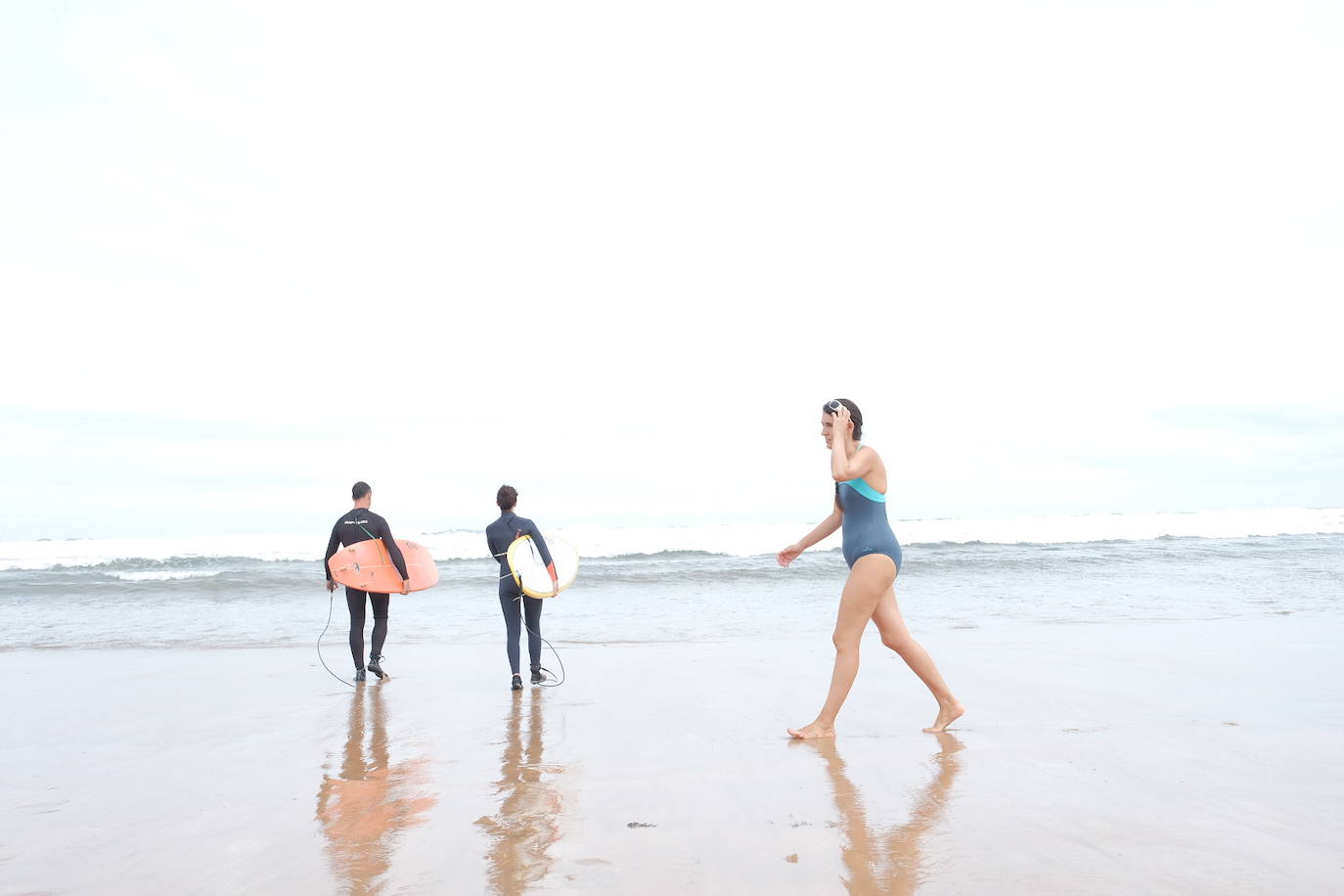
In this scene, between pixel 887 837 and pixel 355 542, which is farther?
pixel 355 542

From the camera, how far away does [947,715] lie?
5484 mm

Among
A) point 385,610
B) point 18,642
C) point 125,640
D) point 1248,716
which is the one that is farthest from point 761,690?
point 18,642

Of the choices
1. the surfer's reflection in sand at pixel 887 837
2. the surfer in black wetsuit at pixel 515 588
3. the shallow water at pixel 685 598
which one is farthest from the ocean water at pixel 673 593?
the surfer's reflection in sand at pixel 887 837

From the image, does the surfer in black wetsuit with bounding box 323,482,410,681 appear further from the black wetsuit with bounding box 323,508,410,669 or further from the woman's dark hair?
the woman's dark hair

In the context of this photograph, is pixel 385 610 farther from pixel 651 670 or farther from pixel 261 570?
pixel 261 570

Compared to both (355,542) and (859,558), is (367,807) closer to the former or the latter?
(859,558)

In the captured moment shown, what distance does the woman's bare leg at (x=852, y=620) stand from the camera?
16.9 ft

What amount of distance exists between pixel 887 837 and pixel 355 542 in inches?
263

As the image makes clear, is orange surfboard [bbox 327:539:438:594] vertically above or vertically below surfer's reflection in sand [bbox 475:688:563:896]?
above

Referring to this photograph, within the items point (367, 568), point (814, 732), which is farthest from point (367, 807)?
point (367, 568)

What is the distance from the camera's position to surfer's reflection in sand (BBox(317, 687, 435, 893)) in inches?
131

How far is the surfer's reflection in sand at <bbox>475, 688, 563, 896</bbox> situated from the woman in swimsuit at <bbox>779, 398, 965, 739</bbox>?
5.50ft

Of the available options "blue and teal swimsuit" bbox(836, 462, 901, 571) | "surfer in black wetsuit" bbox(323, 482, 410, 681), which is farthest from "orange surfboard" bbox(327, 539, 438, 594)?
"blue and teal swimsuit" bbox(836, 462, 901, 571)

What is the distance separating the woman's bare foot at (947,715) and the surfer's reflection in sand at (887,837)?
683 mm
